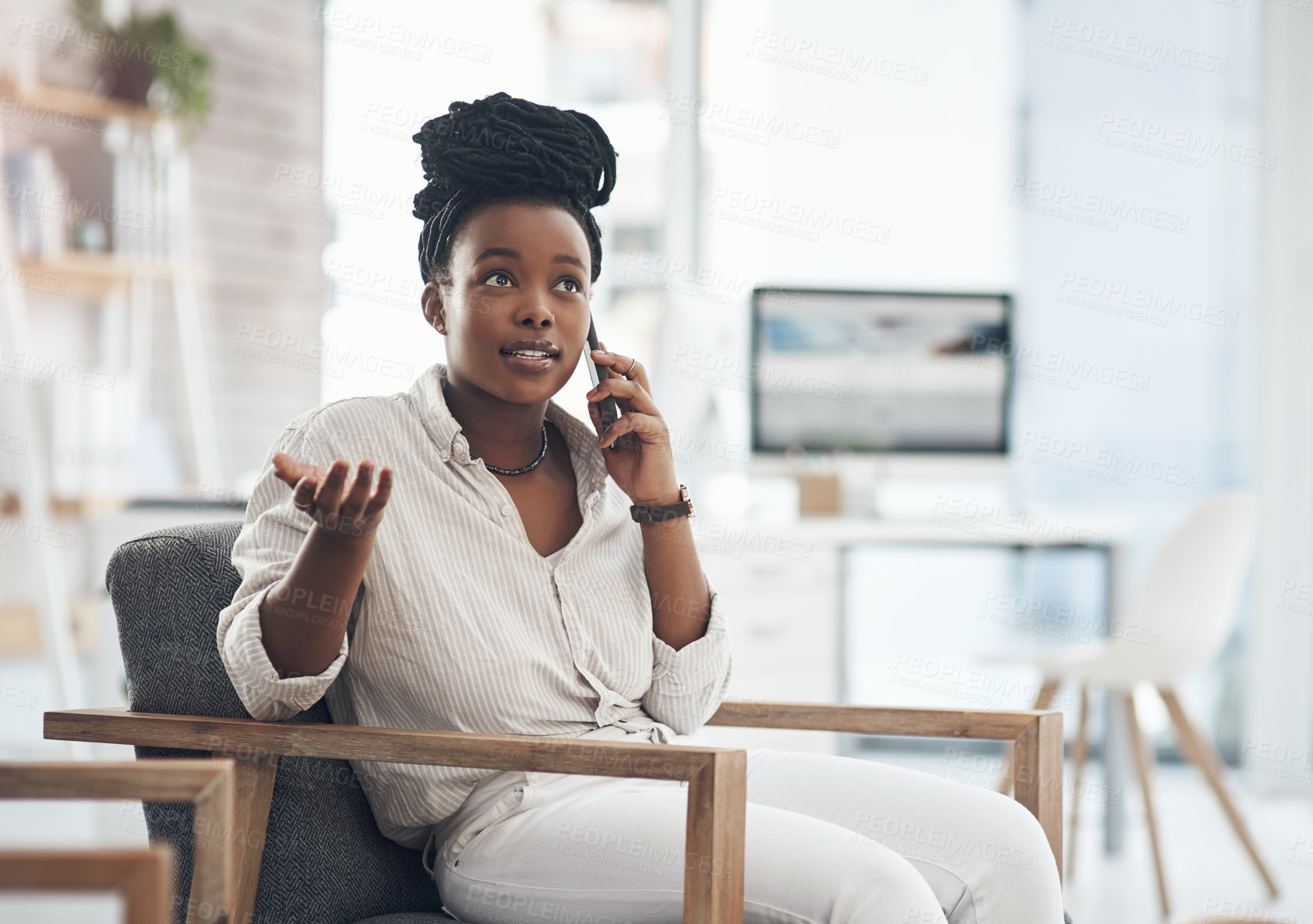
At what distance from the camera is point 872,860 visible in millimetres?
995

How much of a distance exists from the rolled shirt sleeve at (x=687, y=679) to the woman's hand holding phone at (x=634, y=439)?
0.16 metres

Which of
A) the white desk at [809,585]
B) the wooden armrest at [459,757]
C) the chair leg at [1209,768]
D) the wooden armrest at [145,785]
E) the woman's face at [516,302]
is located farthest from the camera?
the white desk at [809,585]

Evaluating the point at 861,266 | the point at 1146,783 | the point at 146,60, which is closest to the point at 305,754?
the point at 1146,783

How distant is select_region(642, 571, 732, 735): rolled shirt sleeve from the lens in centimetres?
126

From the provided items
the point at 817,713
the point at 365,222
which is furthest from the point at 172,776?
the point at 365,222

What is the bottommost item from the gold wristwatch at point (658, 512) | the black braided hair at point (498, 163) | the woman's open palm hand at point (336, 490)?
the gold wristwatch at point (658, 512)

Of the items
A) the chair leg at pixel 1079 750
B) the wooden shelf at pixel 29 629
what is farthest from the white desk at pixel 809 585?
the wooden shelf at pixel 29 629

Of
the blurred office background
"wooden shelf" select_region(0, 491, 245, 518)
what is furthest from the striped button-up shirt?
the blurred office background

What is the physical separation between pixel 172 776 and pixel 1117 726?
258cm

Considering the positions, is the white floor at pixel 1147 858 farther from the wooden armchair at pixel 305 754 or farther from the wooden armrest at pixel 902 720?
the wooden armrest at pixel 902 720

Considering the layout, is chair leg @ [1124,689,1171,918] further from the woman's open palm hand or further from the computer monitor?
the woman's open palm hand

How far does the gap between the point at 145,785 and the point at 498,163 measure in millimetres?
675

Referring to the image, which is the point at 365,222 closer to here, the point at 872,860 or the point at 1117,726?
the point at 1117,726

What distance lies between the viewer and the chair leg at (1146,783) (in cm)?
244
